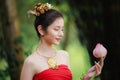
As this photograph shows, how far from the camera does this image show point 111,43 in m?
7.56

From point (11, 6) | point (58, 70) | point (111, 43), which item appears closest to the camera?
point (58, 70)

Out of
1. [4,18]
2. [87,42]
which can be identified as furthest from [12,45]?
[87,42]

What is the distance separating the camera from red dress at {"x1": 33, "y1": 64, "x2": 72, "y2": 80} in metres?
4.89

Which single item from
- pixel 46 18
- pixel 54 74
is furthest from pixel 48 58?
pixel 46 18

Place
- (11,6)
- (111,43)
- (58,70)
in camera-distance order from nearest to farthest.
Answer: (58,70) < (111,43) < (11,6)

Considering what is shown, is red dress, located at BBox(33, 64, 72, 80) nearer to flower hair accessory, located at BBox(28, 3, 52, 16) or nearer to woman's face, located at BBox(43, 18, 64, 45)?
woman's face, located at BBox(43, 18, 64, 45)

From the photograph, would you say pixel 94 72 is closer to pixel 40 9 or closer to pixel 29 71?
pixel 29 71

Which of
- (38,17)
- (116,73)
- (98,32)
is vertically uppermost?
(38,17)

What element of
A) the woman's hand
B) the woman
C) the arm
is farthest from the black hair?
the woman's hand

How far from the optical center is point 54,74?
193 inches

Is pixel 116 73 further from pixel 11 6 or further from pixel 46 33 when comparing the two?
pixel 46 33

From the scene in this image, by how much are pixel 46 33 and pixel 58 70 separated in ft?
1.14

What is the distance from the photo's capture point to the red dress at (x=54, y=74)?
489cm

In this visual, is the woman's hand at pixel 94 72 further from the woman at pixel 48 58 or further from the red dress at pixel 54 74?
the red dress at pixel 54 74
